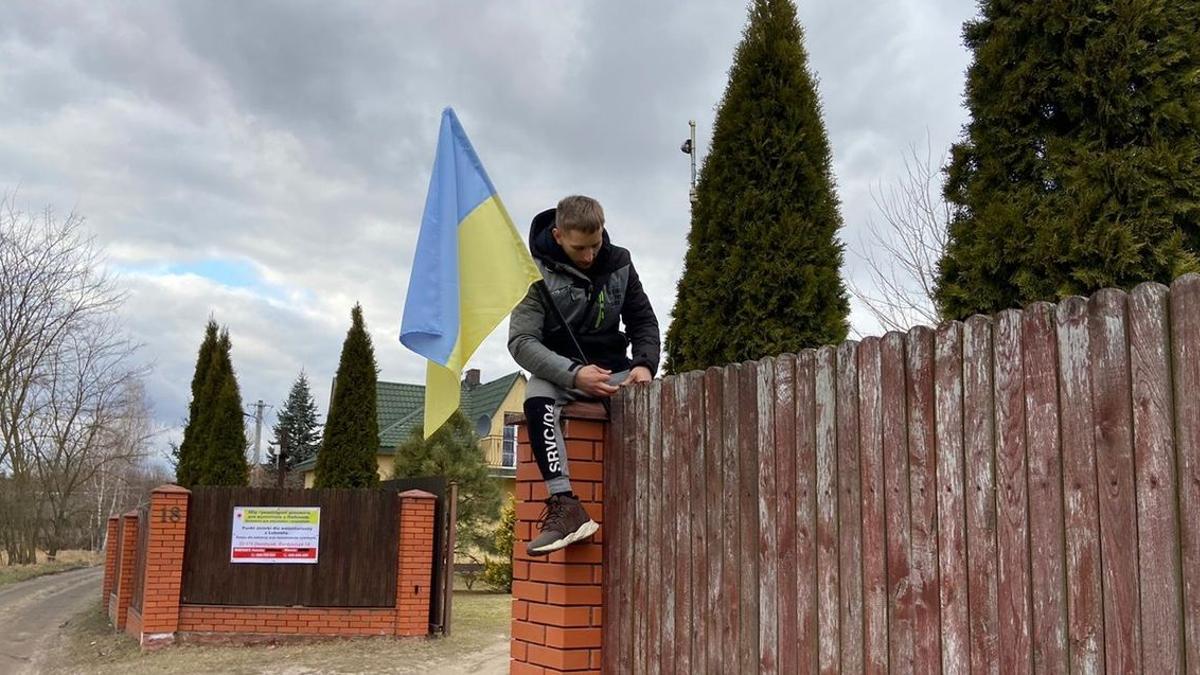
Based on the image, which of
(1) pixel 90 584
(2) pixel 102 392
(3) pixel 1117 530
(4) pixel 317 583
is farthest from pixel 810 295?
(2) pixel 102 392

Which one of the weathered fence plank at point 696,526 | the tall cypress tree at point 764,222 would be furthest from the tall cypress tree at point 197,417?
the weathered fence plank at point 696,526

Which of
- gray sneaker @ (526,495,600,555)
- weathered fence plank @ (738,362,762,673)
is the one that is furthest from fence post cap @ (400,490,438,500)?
weathered fence plank @ (738,362,762,673)

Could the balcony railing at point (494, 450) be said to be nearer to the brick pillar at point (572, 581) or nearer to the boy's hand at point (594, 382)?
the brick pillar at point (572, 581)

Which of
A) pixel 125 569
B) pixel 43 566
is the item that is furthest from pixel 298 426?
pixel 125 569

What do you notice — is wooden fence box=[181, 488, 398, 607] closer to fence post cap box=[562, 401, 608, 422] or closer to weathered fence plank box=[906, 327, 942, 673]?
fence post cap box=[562, 401, 608, 422]

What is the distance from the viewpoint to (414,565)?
12.2 meters

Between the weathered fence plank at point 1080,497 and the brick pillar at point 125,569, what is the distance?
14.7 m

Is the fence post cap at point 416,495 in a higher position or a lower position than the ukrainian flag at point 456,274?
lower

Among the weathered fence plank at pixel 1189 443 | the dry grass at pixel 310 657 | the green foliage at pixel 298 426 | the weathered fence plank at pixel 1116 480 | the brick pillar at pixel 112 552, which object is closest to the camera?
the weathered fence plank at pixel 1189 443

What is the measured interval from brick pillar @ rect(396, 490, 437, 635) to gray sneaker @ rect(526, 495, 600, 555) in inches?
360

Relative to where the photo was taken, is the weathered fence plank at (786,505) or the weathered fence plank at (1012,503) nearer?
the weathered fence plank at (1012,503)

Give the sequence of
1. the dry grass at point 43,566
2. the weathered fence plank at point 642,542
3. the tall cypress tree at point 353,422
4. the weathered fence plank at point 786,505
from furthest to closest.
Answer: the dry grass at point 43,566, the tall cypress tree at point 353,422, the weathered fence plank at point 642,542, the weathered fence plank at point 786,505

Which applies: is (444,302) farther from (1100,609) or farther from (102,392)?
(102,392)

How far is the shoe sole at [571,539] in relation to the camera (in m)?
3.33
